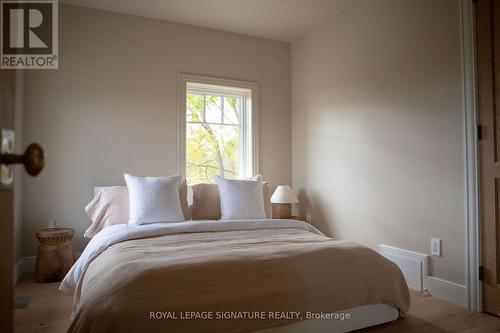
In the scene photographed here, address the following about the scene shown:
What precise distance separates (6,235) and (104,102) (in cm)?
338

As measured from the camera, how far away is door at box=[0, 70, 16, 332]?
22.6 inches

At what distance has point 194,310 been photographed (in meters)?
1.59

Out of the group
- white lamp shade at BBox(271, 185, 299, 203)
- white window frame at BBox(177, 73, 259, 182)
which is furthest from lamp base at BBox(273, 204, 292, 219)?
white window frame at BBox(177, 73, 259, 182)

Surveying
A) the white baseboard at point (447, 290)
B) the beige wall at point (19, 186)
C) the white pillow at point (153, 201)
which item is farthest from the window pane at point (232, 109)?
the white baseboard at point (447, 290)

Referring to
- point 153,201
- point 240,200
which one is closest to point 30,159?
point 153,201

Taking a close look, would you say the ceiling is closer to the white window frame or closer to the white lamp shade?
the white window frame

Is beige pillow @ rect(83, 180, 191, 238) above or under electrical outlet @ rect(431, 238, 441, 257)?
above

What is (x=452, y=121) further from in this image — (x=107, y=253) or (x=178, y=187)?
(x=107, y=253)

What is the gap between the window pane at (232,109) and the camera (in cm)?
439

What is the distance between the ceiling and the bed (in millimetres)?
2441

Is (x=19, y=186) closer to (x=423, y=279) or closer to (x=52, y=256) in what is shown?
(x=52, y=256)

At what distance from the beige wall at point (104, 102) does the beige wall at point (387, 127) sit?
1.27 m

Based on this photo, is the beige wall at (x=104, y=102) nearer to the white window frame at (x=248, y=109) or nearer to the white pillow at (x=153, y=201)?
the white window frame at (x=248, y=109)

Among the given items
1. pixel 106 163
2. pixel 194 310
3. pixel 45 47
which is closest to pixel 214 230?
pixel 194 310
